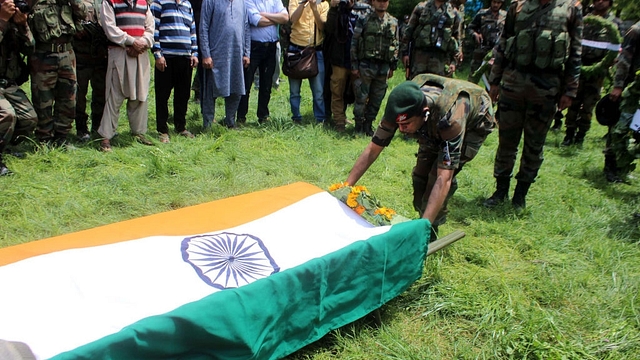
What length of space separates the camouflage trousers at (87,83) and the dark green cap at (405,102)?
11.3 feet

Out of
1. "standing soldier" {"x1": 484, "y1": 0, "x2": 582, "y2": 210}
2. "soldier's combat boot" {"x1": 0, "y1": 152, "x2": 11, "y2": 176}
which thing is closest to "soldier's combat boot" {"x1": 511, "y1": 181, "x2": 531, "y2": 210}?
"standing soldier" {"x1": 484, "y1": 0, "x2": 582, "y2": 210}

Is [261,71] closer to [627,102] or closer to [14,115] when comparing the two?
[14,115]

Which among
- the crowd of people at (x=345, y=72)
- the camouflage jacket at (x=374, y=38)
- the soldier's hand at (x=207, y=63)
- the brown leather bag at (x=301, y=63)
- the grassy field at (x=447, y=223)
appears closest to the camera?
the grassy field at (x=447, y=223)

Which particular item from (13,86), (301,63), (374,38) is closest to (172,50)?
(13,86)

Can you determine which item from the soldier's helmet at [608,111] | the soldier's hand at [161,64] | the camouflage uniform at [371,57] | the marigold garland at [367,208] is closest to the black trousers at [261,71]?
the camouflage uniform at [371,57]

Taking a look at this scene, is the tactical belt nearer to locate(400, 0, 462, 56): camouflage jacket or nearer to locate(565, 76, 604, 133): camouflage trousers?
locate(400, 0, 462, 56): camouflage jacket

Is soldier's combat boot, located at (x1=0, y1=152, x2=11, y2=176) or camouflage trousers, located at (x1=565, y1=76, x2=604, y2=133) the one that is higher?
camouflage trousers, located at (x1=565, y1=76, x2=604, y2=133)

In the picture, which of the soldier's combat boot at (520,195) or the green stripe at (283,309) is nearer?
the green stripe at (283,309)

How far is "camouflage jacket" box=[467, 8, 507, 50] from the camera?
778cm

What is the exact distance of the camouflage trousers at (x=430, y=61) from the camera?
230 inches

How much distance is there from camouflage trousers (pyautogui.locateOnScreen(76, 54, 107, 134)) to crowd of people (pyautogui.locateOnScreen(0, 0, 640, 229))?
0.04ft

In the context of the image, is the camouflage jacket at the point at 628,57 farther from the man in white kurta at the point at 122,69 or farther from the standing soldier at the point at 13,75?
the standing soldier at the point at 13,75

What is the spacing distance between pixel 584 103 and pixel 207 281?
5.83m

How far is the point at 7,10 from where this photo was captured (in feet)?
11.9
